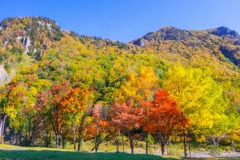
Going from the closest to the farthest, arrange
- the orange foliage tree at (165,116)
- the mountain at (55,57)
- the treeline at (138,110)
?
the treeline at (138,110) < the orange foliage tree at (165,116) < the mountain at (55,57)

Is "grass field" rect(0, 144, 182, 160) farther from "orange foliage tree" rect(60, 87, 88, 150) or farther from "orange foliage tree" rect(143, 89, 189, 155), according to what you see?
"orange foliage tree" rect(60, 87, 88, 150)

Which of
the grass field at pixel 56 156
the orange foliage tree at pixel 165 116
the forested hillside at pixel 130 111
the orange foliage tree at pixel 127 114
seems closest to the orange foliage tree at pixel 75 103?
the forested hillside at pixel 130 111

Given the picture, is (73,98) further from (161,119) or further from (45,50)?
(45,50)

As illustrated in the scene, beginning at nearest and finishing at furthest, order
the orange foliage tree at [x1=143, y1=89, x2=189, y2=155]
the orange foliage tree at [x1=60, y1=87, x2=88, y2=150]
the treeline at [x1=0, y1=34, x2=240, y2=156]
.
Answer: the treeline at [x1=0, y1=34, x2=240, y2=156] < the orange foliage tree at [x1=143, y1=89, x2=189, y2=155] < the orange foliage tree at [x1=60, y1=87, x2=88, y2=150]

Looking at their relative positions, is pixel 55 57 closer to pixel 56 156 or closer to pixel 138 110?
pixel 138 110

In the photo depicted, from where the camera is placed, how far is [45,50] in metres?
166

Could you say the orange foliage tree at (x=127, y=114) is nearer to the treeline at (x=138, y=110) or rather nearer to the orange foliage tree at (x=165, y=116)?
the treeline at (x=138, y=110)

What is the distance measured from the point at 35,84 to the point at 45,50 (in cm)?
6133

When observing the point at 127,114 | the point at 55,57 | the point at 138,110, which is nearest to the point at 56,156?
the point at 138,110

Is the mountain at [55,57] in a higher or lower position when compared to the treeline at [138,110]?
higher

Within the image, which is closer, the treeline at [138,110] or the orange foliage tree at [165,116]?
the treeline at [138,110]

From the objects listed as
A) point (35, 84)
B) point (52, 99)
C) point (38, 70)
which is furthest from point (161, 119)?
point (38, 70)

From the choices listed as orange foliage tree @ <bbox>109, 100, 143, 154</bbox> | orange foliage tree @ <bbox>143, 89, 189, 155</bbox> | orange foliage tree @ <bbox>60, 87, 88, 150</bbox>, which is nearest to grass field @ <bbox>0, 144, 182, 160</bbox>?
orange foliage tree @ <bbox>143, 89, 189, 155</bbox>

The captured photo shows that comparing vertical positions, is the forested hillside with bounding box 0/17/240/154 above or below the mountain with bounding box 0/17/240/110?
below
